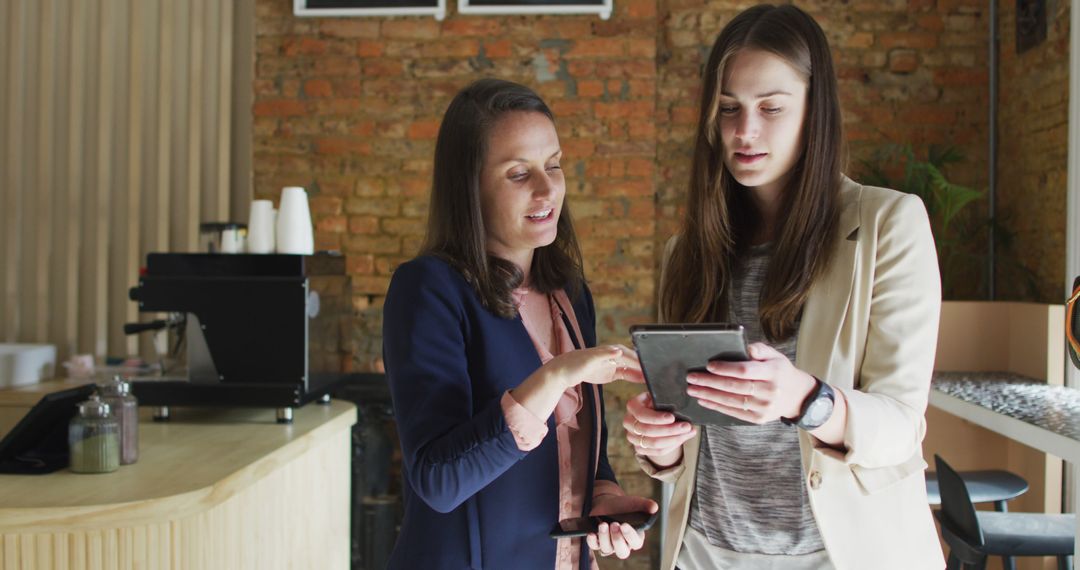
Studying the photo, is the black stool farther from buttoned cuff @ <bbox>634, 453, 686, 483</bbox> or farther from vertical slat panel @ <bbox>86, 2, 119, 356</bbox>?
vertical slat panel @ <bbox>86, 2, 119, 356</bbox>

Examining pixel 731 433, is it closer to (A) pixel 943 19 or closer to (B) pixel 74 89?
(A) pixel 943 19

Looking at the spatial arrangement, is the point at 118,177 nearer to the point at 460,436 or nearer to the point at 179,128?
the point at 179,128

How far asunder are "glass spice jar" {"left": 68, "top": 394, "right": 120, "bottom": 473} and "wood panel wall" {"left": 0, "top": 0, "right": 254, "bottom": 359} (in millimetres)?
2216

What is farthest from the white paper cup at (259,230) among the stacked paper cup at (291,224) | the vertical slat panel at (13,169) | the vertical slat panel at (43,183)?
the vertical slat panel at (13,169)

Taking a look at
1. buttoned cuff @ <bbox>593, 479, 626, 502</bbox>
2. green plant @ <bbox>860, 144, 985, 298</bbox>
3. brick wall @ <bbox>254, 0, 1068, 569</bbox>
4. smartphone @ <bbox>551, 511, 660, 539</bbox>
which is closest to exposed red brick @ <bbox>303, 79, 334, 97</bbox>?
brick wall @ <bbox>254, 0, 1068, 569</bbox>

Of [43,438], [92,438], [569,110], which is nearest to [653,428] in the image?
[92,438]

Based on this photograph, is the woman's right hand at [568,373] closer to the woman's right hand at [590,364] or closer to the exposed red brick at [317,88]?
the woman's right hand at [590,364]

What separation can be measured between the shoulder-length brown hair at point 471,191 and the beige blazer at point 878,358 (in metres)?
0.51

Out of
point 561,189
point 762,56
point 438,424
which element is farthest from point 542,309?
point 762,56

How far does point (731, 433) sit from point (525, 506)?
0.37 meters

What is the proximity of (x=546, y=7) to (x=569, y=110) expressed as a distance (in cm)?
47

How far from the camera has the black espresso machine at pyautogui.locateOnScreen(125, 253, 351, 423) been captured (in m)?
3.19

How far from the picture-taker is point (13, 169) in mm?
4492

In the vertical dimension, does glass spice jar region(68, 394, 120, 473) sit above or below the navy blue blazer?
below
